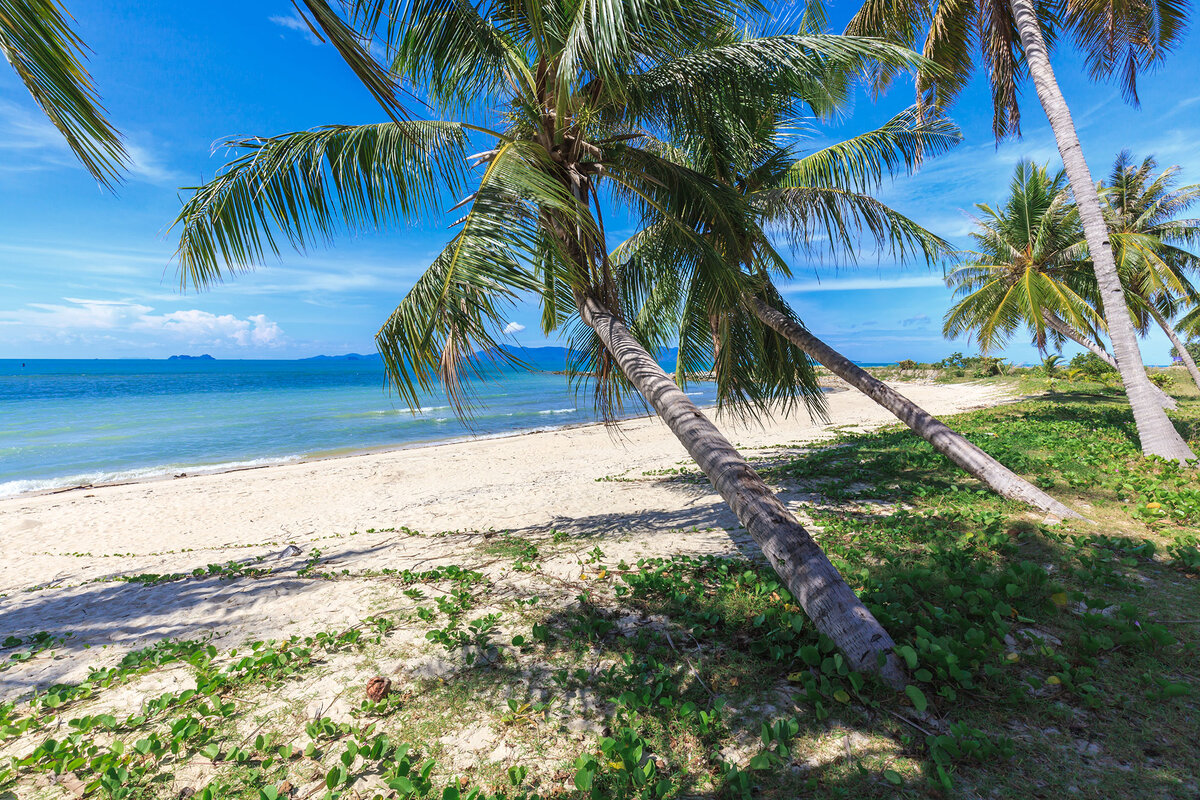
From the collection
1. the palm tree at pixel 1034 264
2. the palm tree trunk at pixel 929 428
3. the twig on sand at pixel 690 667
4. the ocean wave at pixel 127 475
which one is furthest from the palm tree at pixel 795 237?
the ocean wave at pixel 127 475

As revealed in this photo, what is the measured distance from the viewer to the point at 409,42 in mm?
4691

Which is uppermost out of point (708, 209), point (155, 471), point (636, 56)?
point (636, 56)

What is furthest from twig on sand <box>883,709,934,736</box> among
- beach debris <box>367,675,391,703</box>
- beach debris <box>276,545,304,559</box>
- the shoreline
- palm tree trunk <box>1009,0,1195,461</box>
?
the shoreline

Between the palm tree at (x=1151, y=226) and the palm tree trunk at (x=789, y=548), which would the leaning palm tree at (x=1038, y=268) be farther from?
the palm tree trunk at (x=789, y=548)

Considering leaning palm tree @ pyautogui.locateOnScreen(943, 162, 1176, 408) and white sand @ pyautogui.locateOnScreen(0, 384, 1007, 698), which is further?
leaning palm tree @ pyautogui.locateOnScreen(943, 162, 1176, 408)

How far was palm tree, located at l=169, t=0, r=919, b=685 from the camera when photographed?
3.56 meters

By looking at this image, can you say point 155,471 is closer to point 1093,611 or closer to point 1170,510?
point 1093,611

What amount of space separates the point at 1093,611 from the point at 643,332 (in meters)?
6.03

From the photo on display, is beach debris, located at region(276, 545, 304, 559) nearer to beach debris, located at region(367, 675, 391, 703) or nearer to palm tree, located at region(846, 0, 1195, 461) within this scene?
beach debris, located at region(367, 675, 391, 703)

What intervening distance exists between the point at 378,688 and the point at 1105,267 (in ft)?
30.0

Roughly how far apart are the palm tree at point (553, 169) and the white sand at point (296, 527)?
2043 mm

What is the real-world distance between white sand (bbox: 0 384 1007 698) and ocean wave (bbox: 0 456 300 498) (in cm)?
141

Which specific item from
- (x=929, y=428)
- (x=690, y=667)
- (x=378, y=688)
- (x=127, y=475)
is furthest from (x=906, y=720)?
(x=127, y=475)

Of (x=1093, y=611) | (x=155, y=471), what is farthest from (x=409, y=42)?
(x=155, y=471)
